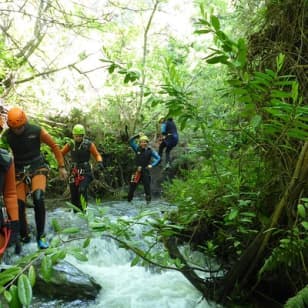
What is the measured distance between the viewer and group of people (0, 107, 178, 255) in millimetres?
3383

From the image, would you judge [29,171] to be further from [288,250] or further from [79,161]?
[288,250]

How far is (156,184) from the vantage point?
15.1 m

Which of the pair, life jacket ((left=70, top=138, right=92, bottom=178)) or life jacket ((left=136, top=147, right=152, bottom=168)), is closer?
life jacket ((left=70, top=138, right=92, bottom=178))

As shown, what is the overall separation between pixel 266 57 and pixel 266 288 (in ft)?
8.83

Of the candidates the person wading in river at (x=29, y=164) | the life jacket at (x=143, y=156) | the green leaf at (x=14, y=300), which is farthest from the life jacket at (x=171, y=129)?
the green leaf at (x=14, y=300)

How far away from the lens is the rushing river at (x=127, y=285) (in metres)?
5.04

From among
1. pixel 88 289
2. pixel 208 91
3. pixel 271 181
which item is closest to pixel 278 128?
pixel 271 181

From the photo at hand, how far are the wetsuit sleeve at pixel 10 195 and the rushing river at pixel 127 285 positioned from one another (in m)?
1.95

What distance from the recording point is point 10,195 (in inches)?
136

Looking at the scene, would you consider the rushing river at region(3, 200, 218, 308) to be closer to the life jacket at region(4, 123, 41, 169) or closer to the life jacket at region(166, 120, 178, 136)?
the life jacket at region(4, 123, 41, 169)

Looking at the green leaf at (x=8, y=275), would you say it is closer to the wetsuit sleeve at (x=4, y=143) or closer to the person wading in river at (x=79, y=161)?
the wetsuit sleeve at (x=4, y=143)

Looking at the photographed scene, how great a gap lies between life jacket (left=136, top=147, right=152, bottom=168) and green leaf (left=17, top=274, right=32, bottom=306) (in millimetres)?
9628

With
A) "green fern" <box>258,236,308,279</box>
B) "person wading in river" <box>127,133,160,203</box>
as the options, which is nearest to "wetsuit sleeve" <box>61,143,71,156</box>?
"person wading in river" <box>127,133,160,203</box>

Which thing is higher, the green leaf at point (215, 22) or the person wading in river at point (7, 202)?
the green leaf at point (215, 22)
